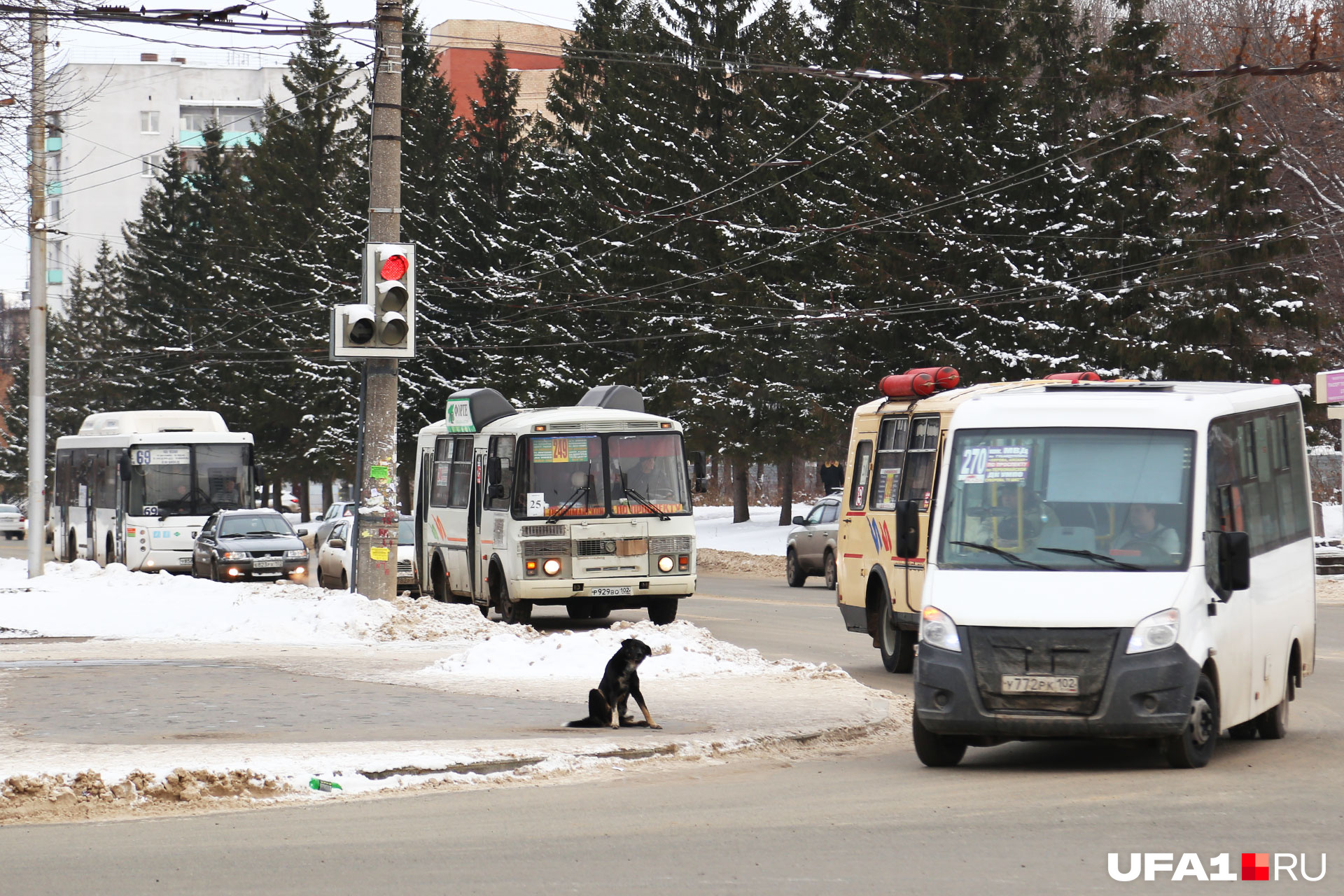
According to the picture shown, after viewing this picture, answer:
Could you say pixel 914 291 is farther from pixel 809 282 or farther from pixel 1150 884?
pixel 1150 884

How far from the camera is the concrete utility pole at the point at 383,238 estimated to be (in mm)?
19781

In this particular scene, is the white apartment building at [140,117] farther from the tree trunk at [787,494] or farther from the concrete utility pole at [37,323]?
the concrete utility pole at [37,323]

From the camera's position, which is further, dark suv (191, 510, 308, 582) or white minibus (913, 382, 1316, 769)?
dark suv (191, 510, 308, 582)

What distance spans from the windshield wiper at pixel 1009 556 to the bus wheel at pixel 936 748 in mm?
1068

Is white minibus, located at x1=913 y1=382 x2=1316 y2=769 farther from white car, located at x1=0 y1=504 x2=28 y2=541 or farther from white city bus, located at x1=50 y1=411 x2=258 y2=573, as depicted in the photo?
white car, located at x1=0 y1=504 x2=28 y2=541

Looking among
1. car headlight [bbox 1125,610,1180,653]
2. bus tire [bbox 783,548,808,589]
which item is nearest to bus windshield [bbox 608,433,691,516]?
bus tire [bbox 783,548,808,589]

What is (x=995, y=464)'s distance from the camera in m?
11.2

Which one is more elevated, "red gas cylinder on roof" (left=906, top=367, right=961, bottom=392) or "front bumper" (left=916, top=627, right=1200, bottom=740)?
"red gas cylinder on roof" (left=906, top=367, right=961, bottom=392)

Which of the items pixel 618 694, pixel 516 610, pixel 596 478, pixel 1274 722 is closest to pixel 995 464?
pixel 1274 722

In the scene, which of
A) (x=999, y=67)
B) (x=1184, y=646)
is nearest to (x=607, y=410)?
(x=1184, y=646)

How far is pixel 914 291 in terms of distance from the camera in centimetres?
4744

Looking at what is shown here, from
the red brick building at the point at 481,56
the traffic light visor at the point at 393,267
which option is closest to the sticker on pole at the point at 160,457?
the traffic light visor at the point at 393,267

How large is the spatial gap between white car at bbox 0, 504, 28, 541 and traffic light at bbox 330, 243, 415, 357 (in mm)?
64767

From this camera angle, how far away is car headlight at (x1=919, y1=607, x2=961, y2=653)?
10.3 meters
